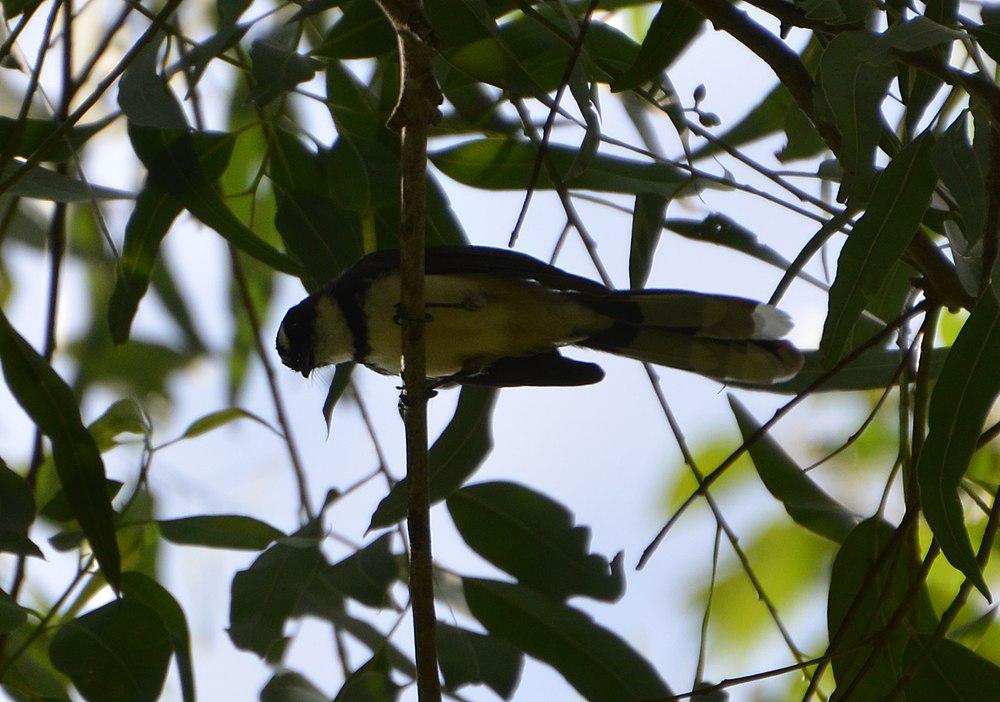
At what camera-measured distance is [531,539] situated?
2.43 metres

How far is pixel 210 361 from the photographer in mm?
3479

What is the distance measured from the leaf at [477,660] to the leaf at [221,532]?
1.36 feet

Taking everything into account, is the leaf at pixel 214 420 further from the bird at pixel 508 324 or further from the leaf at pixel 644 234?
the leaf at pixel 644 234

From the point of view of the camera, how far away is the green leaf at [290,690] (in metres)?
2.11

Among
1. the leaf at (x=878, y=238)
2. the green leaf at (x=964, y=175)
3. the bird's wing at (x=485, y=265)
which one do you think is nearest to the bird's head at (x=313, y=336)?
the bird's wing at (x=485, y=265)

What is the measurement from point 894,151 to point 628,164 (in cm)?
67

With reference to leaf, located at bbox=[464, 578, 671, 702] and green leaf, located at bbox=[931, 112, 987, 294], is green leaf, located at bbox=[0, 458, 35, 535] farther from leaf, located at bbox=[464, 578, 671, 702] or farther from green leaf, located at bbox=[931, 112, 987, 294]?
green leaf, located at bbox=[931, 112, 987, 294]

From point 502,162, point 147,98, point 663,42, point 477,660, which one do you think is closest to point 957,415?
point 663,42

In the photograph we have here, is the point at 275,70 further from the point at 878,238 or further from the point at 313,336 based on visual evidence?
the point at 878,238

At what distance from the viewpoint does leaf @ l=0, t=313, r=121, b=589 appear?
2.12 metres

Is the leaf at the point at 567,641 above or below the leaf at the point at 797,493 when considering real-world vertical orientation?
below

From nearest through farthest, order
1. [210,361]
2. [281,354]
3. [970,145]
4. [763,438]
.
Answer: [970,145] < [763,438] < [281,354] < [210,361]

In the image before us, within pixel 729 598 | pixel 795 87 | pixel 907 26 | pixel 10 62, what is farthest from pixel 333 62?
pixel 729 598

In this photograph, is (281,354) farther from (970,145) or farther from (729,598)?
(970,145)
